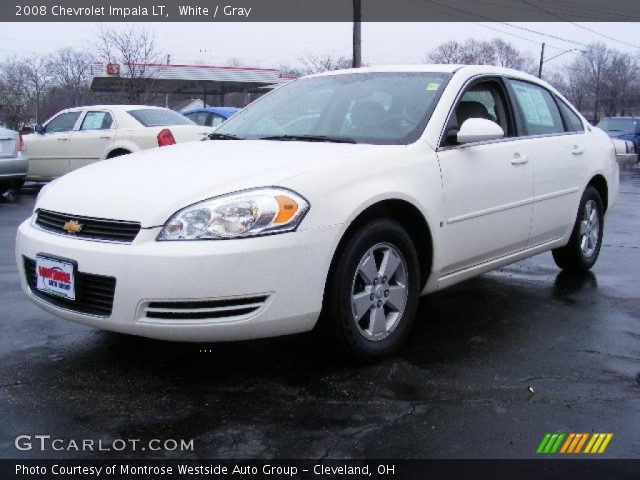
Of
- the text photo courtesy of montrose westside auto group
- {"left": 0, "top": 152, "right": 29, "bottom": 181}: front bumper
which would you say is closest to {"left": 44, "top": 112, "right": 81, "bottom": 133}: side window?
{"left": 0, "top": 152, "right": 29, "bottom": 181}: front bumper

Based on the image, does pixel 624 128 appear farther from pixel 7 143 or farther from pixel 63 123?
pixel 7 143

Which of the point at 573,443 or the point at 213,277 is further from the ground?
the point at 213,277

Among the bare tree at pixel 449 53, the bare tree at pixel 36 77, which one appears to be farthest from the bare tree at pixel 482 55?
the bare tree at pixel 36 77

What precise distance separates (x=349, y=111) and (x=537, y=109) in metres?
1.59

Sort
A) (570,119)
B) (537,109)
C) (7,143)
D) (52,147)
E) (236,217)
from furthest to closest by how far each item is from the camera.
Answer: (52,147), (7,143), (570,119), (537,109), (236,217)

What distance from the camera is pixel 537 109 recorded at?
5082 millimetres

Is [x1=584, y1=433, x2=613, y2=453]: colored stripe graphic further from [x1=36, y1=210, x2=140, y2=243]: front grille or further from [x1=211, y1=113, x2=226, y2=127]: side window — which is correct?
[x1=211, y1=113, x2=226, y2=127]: side window

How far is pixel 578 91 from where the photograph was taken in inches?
3118

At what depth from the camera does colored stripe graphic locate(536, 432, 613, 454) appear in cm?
271

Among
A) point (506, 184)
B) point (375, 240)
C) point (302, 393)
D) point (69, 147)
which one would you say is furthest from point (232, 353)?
point (69, 147)

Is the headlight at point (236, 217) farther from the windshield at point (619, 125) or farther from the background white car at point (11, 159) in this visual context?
the windshield at point (619, 125)

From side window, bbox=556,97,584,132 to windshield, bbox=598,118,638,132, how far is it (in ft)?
66.2

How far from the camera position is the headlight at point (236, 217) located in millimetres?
3076

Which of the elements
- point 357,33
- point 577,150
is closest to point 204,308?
point 577,150
